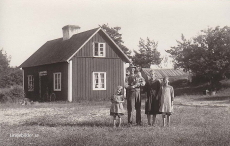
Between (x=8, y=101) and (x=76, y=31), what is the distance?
366 inches

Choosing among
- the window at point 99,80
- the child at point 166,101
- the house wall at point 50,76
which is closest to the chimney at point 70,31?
the house wall at point 50,76

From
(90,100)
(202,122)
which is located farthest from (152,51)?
(202,122)

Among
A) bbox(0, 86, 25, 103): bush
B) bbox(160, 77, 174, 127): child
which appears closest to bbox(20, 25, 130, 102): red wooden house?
bbox(0, 86, 25, 103): bush

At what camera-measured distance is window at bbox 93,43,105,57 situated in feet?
83.0

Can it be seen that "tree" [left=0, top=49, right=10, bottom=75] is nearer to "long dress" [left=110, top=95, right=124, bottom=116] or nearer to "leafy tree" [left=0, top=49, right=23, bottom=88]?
"leafy tree" [left=0, top=49, right=23, bottom=88]

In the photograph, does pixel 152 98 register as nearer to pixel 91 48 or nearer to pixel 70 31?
pixel 91 48

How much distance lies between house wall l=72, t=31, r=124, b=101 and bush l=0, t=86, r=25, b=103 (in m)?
3.70

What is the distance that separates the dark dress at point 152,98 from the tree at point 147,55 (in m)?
42.1

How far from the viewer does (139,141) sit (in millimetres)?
7902

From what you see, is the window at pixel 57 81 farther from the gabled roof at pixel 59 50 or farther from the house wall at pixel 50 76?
the gabled roof at pixel 59 50

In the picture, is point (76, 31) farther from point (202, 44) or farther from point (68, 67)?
point (202, 44)

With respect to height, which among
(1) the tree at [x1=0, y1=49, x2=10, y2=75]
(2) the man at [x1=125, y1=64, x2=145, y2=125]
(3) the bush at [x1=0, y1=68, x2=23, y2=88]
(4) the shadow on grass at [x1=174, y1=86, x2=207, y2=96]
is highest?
(1) the tree at [x1=0, y1=49, x2=10, y2=75]

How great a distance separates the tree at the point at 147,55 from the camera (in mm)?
52875

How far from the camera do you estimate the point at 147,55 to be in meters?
53.7
